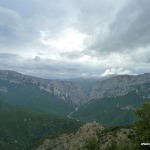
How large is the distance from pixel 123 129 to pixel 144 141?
453 feet

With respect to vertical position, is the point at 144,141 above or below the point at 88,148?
above

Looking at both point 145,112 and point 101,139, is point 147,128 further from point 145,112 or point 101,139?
point 101,139

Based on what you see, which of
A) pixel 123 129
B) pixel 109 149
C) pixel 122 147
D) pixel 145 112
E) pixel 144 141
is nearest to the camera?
pixel 144 141

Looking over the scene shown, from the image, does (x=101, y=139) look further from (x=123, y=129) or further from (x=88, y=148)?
(x=88, y=148)

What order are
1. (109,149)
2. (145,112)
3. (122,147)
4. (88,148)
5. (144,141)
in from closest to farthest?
(144,141)
(145,112)
(122,147)
(109,149)
(88,148)

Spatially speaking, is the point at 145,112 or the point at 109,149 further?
the point at 109,149

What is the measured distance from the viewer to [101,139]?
198250 mm

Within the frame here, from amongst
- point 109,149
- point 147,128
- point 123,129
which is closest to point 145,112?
point 147,128

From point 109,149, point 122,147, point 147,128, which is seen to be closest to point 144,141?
point 147,128

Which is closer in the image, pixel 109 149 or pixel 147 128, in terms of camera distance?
pixel 147 128

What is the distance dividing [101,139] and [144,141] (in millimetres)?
140793

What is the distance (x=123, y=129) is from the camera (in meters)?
196

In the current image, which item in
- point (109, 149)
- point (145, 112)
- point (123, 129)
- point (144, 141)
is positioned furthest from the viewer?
point (123, 129)

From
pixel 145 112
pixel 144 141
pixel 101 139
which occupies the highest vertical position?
pixel 145 112
